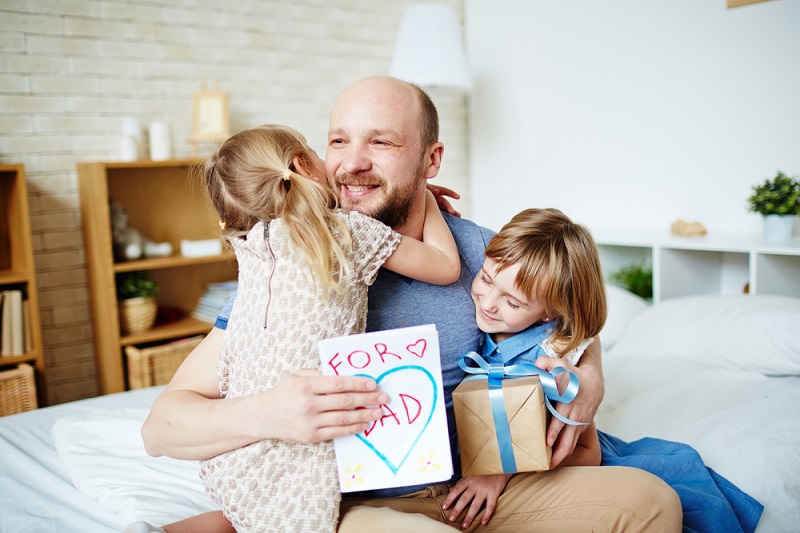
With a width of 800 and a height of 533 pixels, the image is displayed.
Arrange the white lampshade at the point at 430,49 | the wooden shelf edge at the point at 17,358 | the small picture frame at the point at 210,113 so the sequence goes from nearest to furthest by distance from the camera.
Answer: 1. the wooden shelf edge at the point at 17,358
2. the small picture frame at the point at 210,113
3. the white lampshade at the point at 430,49

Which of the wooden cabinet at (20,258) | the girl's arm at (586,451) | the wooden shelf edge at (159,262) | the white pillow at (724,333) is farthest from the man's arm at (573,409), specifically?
the wooden cabinet at (20,258)

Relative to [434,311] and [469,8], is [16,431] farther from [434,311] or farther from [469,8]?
[469,8]

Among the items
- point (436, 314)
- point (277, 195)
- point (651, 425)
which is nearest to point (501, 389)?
point (436, 314)

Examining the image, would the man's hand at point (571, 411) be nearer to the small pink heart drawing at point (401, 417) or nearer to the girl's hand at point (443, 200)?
the small pink heart drawing at point (401, 417)

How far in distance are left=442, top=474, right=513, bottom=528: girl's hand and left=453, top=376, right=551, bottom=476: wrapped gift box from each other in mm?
96

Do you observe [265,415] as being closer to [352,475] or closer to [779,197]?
[352,475]

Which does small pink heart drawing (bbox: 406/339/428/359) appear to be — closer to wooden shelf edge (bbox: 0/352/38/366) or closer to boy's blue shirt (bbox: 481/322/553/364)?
boy's blue shirt (bbox: 481/322/553/364)

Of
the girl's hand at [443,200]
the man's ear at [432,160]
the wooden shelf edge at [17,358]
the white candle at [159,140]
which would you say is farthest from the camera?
the white candle at [159,140]

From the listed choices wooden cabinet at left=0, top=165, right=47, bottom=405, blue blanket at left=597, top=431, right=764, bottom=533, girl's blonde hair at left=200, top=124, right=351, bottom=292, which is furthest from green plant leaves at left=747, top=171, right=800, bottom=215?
wooden cabinet at left=0, top=165, right=47, bottom=405

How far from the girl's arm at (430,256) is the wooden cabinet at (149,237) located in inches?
58.8

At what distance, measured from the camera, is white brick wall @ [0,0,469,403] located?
9.95 ft

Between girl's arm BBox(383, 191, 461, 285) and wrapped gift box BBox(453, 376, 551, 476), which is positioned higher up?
girl's arm BBox(383, 191, 461, 285)

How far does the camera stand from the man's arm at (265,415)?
0.99 m

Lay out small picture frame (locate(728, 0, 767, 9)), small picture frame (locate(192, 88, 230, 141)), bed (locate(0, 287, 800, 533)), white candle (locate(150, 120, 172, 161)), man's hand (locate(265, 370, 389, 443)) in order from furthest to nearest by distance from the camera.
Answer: small picture frame (locate(192, 88, 230, 141)), white candle (locate(150, 120, 172, 161)), small picture frame (locate(728, 0, 767, 9)), bed (locate(0, 287, 800, 533)), man's hand (locate(265, 370, 389, 443))
